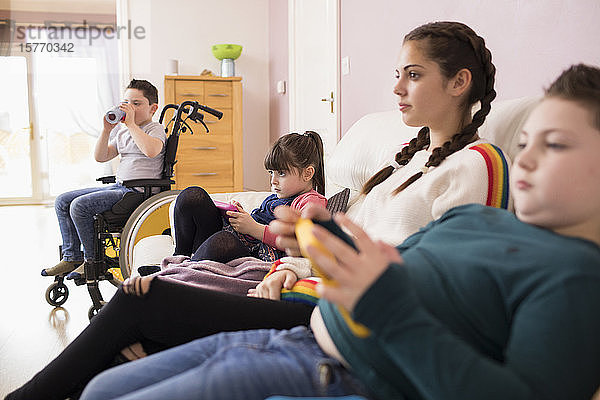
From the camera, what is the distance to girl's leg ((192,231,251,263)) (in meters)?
1.52

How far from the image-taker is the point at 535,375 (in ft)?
1.85

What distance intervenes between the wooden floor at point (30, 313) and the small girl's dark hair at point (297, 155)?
112cm

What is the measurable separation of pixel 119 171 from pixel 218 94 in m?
2.30

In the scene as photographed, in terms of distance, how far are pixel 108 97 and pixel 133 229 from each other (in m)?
5.02

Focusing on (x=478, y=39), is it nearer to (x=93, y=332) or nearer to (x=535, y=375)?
(x=535, y=375)

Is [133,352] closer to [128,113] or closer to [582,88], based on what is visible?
[582,88]

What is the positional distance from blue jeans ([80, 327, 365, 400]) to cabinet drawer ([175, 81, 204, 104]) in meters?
4.20

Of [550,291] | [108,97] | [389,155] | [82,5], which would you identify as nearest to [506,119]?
[389,155]

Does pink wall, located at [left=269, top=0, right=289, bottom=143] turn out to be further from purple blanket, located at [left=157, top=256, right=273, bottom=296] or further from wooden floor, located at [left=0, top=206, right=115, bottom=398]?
purple blanket, located at [left=157, top=256, right=273, bottom=296]

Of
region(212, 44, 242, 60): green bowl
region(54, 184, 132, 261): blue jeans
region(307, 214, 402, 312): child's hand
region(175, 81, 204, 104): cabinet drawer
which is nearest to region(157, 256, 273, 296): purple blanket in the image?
region(307, 214, 402, 312): child's hand

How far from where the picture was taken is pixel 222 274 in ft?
4.56

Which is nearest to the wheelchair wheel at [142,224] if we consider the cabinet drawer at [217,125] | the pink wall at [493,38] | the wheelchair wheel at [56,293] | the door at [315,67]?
the wheelchair wheel at [56,293]

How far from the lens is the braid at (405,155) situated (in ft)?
4.65

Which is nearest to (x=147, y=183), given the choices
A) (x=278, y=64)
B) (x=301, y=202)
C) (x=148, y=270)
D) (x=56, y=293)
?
(x=56, y=293)
